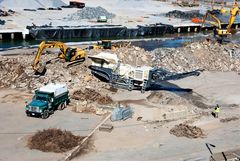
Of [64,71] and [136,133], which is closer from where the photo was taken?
[136,133]

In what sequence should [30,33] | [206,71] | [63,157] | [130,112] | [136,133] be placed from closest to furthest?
[63,157] → [136,133] → [130,112] → [206,71] → [30,33]

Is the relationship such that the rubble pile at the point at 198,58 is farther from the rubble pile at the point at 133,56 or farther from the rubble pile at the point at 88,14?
the rubble pile at the point at 88,14

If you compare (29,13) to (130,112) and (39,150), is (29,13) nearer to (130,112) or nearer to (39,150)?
(130,112)

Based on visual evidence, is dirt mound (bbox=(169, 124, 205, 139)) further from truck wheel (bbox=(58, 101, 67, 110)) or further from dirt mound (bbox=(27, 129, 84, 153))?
truck wheel (bbox=(58, 101, 67, 110))

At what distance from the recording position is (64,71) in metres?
42.9

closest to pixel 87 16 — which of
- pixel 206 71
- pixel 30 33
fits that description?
pixel 30 33

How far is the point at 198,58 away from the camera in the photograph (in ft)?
174

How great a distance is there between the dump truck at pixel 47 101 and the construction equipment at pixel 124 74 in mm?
7360

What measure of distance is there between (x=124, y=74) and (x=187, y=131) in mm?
11209

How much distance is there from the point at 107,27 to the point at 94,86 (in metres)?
34.1

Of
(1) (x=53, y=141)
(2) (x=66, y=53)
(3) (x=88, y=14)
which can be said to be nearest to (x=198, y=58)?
(2) (x=66, y=53)

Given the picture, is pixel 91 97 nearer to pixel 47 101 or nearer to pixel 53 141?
pixel 47 101

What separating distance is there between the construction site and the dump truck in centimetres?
8

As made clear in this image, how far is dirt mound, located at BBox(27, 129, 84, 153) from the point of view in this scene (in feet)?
93.2
